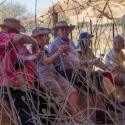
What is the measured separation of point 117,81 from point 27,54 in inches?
100

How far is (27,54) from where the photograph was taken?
3723mm

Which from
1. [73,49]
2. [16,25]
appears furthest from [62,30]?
[16,25]

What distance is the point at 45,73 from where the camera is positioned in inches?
169

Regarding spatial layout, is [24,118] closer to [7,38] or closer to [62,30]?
[7,38]

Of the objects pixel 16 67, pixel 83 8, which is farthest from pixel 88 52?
pixel 83 8

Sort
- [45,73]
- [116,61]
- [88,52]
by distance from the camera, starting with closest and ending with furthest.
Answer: [88,52] → [45,73] → [116,61]

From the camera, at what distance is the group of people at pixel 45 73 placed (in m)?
2.65

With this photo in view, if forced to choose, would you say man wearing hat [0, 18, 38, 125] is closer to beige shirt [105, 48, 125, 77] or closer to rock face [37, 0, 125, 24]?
rock face [37, 0, 125, 24]

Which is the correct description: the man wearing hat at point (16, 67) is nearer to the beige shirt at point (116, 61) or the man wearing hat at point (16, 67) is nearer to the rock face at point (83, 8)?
the rock face at point (83, 8)

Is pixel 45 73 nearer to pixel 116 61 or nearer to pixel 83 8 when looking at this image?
pixel 83 8

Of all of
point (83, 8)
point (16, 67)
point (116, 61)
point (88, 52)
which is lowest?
point (116, 61)

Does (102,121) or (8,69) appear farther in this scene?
(102,121)

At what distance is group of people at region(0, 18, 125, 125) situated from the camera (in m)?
2.65

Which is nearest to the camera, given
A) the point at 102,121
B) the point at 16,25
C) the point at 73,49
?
the point at 16,25
